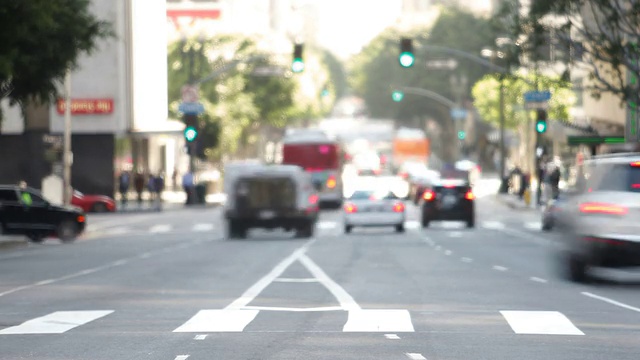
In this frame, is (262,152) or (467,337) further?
(262,152)

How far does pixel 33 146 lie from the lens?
76500 millimetres

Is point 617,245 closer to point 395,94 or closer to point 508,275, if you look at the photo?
point 508,275

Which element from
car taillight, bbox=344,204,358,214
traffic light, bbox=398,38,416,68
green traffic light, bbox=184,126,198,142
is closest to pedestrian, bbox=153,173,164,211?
green traffic light, bbox=184,126,198,142

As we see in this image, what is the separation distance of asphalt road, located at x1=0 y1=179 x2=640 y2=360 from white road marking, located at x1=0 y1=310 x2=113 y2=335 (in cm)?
2

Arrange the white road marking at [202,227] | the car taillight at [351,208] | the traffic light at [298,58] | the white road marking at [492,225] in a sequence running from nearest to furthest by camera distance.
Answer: the car taillight at [351,208], the traffic light at [298,58], the white road marking at [492,225], the white road marking at [202,227]

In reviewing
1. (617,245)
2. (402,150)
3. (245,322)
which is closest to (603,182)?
(617,245)

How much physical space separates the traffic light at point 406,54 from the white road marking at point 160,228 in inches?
457

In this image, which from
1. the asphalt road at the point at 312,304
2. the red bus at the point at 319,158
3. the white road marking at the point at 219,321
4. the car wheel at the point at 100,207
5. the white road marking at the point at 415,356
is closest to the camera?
the white road marking at the point at 415,356

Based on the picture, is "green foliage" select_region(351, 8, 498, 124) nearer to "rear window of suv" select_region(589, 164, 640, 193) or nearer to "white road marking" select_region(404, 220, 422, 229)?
"white road marking" select_region(404, 220, 422, 229)

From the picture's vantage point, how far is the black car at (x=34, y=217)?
45406mm

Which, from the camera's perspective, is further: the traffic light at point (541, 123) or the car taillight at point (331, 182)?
the car taillight at point (331, 182)

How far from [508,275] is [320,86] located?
4462 inches

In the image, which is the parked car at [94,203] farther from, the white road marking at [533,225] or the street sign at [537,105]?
the street sign at [537,105]

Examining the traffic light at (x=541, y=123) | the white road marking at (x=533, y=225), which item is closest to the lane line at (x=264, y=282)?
the white road marking at (x=533, y=225)
